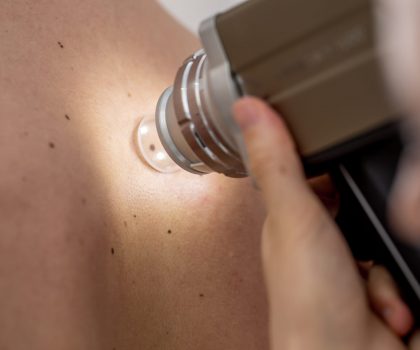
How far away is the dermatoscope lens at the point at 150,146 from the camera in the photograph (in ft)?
2.38

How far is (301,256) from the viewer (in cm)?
45

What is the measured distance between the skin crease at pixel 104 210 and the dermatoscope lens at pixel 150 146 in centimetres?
1

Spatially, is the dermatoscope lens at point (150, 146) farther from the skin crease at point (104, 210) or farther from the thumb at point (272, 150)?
the thumb at point (272, 150)

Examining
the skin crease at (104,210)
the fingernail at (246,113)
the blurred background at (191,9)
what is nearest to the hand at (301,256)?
the fingernail at (246,113)

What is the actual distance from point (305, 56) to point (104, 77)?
0.36 metres

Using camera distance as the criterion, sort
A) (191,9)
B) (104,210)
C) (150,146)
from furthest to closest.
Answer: (191,9)
(150,146)
(104,210)

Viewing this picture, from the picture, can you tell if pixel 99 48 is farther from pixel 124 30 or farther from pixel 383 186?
pixel 383 186

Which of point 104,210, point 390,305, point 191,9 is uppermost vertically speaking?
point 191,9

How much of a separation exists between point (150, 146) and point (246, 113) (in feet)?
1.02

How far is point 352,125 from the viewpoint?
1.44 feet

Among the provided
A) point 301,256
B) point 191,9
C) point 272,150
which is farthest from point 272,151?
point 191,9

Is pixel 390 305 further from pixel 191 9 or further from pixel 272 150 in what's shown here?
pixel 191 9

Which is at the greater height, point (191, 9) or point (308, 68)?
point (191, 9)

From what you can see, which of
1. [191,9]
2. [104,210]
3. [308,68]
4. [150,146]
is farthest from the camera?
[191,9]
